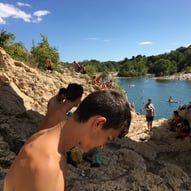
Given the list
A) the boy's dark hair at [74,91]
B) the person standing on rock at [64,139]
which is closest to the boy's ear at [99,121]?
the person standing on rock at [64,139]

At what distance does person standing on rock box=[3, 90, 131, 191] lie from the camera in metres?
1.58

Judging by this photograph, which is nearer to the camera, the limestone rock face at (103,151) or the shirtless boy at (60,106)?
the shirtless boy at (60,106)

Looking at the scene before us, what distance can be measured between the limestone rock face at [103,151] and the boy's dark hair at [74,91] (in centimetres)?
128

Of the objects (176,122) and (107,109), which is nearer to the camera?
(107,109)

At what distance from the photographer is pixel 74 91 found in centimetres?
438

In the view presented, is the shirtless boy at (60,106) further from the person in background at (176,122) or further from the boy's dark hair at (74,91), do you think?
the person in background at (176,122)

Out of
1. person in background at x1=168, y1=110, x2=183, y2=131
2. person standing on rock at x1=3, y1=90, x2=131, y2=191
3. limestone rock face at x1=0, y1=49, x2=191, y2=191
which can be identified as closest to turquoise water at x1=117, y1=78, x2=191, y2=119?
person in background at x1=168, y1=110, x2=183, y2=131

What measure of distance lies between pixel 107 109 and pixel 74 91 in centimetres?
273

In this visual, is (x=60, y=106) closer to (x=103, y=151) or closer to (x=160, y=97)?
(x=103, y=151)

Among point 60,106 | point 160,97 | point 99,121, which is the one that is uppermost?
point 99,121

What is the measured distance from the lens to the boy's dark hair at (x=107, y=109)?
5.47 ft

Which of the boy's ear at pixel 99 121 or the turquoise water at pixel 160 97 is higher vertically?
the boy's ear at pixel 99 121

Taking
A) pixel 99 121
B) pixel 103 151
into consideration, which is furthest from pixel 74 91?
pixel 99 121

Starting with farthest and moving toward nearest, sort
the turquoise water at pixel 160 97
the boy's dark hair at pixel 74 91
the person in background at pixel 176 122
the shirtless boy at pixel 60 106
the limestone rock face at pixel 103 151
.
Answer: the turquoise water at pixel 160 97
the person in background at pixel 176 122
the limestone rock face at pixel 103 151
the shirtless boy at pixel 60 106
the boy's dark hair at pixel 74 91
